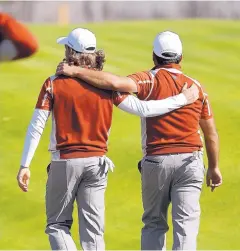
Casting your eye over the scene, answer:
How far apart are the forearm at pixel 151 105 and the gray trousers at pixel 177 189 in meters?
0.38

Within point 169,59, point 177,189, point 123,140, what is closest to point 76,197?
point 177,189

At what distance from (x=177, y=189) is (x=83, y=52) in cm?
135

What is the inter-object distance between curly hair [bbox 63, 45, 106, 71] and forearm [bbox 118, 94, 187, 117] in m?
0.37

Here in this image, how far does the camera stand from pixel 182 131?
28.6 ft

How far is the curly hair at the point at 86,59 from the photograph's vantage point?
332 inches

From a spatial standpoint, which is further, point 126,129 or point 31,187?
point 126,129

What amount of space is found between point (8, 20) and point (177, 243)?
7.76 ft

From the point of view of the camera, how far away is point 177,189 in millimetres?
8688

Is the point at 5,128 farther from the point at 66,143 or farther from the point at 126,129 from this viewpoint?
the point at 66,143

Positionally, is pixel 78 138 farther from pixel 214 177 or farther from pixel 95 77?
pixel 214 177

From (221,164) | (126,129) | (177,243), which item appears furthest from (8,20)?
(126,129)

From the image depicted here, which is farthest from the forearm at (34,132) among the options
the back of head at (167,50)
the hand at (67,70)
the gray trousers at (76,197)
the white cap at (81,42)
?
the back of head at (167,50)

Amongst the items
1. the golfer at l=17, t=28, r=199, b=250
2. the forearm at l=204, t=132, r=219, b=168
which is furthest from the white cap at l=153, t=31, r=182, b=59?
the forearm at l=204, t=132, r=219, b=168

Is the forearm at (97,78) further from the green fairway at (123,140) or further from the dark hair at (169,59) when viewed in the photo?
the green fairway at (123,140)
